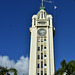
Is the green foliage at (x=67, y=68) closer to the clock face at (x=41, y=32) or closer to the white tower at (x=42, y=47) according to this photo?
the white tower at (x=42, y=47)

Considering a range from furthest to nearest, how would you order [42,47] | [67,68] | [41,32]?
[41,32] → [42,47] → [67,68]

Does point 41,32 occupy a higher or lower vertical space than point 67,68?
higher

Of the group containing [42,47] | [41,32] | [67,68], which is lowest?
[67,68]

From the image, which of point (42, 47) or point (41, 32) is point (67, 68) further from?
point (41, 32)

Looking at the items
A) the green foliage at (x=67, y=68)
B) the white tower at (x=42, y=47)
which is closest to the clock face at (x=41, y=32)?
the white tower at (x=42, y=47)

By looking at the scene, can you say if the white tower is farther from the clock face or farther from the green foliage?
the green foliage

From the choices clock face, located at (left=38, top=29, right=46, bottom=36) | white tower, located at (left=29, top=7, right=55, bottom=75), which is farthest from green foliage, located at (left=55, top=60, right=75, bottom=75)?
clock face, located at (left=38, top=29, right=46, bottom=36)

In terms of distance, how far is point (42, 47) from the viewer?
73.6 m

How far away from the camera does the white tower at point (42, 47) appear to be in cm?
6900

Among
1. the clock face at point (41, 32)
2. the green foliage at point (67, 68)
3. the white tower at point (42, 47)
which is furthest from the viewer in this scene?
the clock face at point (41, 32)

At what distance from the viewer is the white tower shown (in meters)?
69.0

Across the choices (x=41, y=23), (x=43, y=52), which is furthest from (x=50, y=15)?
(x=43, y=52)

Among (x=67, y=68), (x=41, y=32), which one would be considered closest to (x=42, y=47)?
(x=41, y=32)

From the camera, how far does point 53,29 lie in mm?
79188
